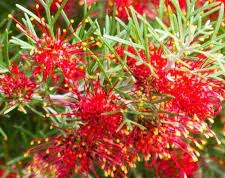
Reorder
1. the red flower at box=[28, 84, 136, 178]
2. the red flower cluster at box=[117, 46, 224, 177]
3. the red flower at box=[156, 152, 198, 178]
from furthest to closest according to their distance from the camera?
1. the red flower at box=[156, 152, 198, 178]
2. the red flower at box=[28, 84, 136, 178]
3. the red flower cluster at box=[117, 46, 224, 177]

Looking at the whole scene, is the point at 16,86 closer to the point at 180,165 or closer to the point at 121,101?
the point at 121,101

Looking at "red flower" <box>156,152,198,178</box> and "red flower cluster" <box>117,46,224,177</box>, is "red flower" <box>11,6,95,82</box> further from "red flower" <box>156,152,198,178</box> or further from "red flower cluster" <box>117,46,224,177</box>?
"red flower" <box>156,152,198,178</box>

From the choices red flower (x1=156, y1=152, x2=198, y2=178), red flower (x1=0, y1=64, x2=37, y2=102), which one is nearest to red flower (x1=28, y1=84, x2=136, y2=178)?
red flower (x1=0, y1=64, x2=37, y2=102)

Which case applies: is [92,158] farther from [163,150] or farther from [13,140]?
[13,140]

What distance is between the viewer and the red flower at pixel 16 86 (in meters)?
1.49

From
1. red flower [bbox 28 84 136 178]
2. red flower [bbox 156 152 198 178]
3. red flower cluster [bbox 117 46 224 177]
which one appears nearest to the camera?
red flower cluster [bbox 117 46 224 177]

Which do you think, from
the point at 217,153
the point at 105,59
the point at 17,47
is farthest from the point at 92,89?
the point at 217,153

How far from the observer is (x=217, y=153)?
2230 mm

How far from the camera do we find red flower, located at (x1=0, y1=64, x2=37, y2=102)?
1.49 m

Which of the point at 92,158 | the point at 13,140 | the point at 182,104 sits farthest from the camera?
the point at 13,140

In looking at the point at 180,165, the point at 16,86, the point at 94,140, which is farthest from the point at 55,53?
the point at 180,165

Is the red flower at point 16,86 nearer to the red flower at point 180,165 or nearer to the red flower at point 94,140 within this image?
the red flower at point 94,140

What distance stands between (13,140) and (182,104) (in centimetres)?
99

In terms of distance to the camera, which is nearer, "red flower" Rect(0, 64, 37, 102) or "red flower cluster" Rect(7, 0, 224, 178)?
"red flower cluster" Rect(7, 0, 224, 178)
